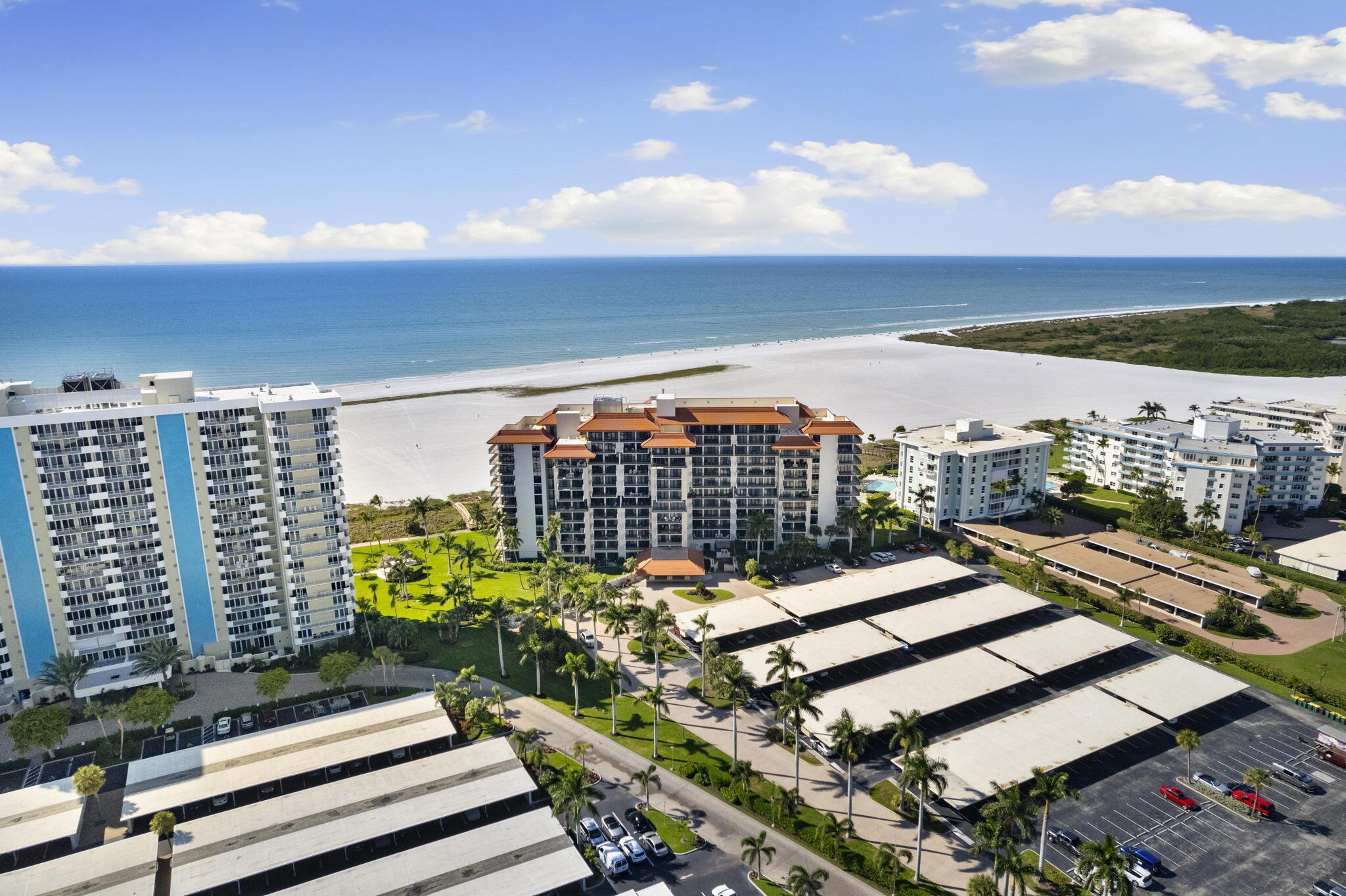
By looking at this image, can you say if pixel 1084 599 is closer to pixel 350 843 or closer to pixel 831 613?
pixel 831 613

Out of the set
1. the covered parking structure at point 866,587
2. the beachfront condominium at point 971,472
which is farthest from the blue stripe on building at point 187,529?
the beachfront condominium at point 971,472

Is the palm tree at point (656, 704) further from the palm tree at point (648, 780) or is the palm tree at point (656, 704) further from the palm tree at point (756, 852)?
the palm tree at point (756, 852)

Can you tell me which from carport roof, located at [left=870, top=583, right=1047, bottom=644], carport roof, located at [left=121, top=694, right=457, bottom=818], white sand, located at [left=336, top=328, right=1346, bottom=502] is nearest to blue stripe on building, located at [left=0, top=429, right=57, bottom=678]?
carport roof, located at [left=121, top=694, right=457, bottom=818]

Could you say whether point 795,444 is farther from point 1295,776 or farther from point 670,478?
point 1295,776

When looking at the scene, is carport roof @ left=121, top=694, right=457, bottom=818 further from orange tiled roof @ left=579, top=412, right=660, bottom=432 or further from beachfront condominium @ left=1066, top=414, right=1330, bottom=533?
beachfront condominium @ left=1066, top=414, right=1330, bottom=533

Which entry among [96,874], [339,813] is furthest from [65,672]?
[339,813]

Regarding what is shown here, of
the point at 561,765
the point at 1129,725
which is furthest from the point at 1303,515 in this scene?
the point at 561,765
